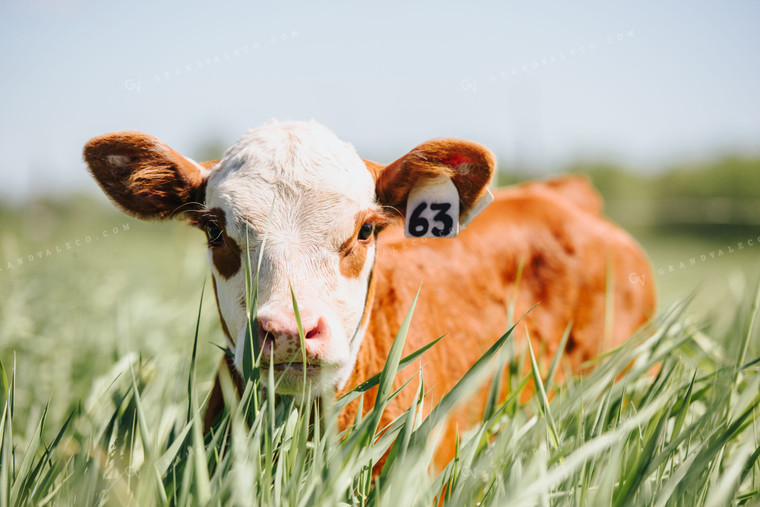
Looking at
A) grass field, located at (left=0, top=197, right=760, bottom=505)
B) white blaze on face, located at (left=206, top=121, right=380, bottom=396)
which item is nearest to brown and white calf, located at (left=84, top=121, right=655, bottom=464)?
white blaze on face, located at (left=206, top=121, right=380, bottom=396)

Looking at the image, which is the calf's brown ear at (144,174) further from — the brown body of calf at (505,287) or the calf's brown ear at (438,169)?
the brown body of calf at (505,287)

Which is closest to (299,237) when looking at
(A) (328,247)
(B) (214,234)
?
(A) (328,247)

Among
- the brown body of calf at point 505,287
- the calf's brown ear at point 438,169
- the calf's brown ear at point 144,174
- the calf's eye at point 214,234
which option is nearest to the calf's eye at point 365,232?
the calf's brown ear at point 438,169

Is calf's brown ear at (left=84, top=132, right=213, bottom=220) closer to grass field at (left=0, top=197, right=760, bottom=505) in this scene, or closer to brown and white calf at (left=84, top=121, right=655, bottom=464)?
brown and white calf at (left=84, top=121, right=655, bottom=464)

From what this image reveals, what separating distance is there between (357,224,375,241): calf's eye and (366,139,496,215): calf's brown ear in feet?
0.62

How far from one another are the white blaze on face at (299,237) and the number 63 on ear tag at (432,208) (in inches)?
8.5

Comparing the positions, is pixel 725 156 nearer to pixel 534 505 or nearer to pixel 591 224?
pixel 591 224

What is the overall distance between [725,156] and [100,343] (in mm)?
20697

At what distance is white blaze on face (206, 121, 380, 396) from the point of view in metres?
1.92

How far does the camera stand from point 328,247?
6.93ft

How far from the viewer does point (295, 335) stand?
1.82 metres

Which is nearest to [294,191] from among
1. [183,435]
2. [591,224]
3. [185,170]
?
[185,170]

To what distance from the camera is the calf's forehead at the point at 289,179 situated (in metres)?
2.12

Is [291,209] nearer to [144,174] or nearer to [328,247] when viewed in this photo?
[328,247]
